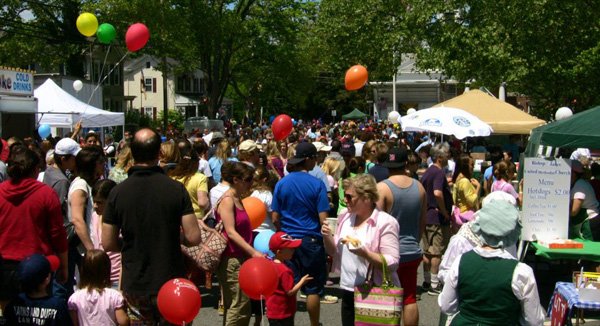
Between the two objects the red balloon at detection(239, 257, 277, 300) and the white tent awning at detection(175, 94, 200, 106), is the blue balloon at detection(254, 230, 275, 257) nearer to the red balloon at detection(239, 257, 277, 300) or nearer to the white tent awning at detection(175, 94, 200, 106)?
the red balloon at detection(239, 257, 277, 300)

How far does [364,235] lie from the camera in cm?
528

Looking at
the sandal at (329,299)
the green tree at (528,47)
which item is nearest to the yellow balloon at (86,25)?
the sandal at (329,299)

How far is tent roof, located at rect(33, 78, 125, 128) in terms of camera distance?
65.4 feet

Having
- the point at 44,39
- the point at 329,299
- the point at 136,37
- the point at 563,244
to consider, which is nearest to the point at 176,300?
the point at 329,299

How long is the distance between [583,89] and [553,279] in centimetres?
1305

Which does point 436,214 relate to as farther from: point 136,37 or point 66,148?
point 136,37

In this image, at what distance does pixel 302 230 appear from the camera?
654 centimetres

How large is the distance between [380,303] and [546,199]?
3.77 m

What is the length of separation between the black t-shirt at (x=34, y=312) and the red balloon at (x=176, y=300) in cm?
71

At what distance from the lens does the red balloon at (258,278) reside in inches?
204

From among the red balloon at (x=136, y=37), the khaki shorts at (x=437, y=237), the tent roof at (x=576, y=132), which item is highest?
the red balloon at (x=136, y=37)

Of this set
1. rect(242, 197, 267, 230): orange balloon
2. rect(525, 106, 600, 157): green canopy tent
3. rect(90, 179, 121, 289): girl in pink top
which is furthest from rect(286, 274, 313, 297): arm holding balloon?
rect(525, 106, 600, 157): green canopy tent

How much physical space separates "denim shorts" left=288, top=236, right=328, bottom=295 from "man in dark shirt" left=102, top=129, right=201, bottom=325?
6.66 feet

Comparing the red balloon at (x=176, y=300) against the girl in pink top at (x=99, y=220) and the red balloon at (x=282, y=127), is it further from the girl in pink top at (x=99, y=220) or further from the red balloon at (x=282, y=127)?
the red balloon at (x=282, y=127)
